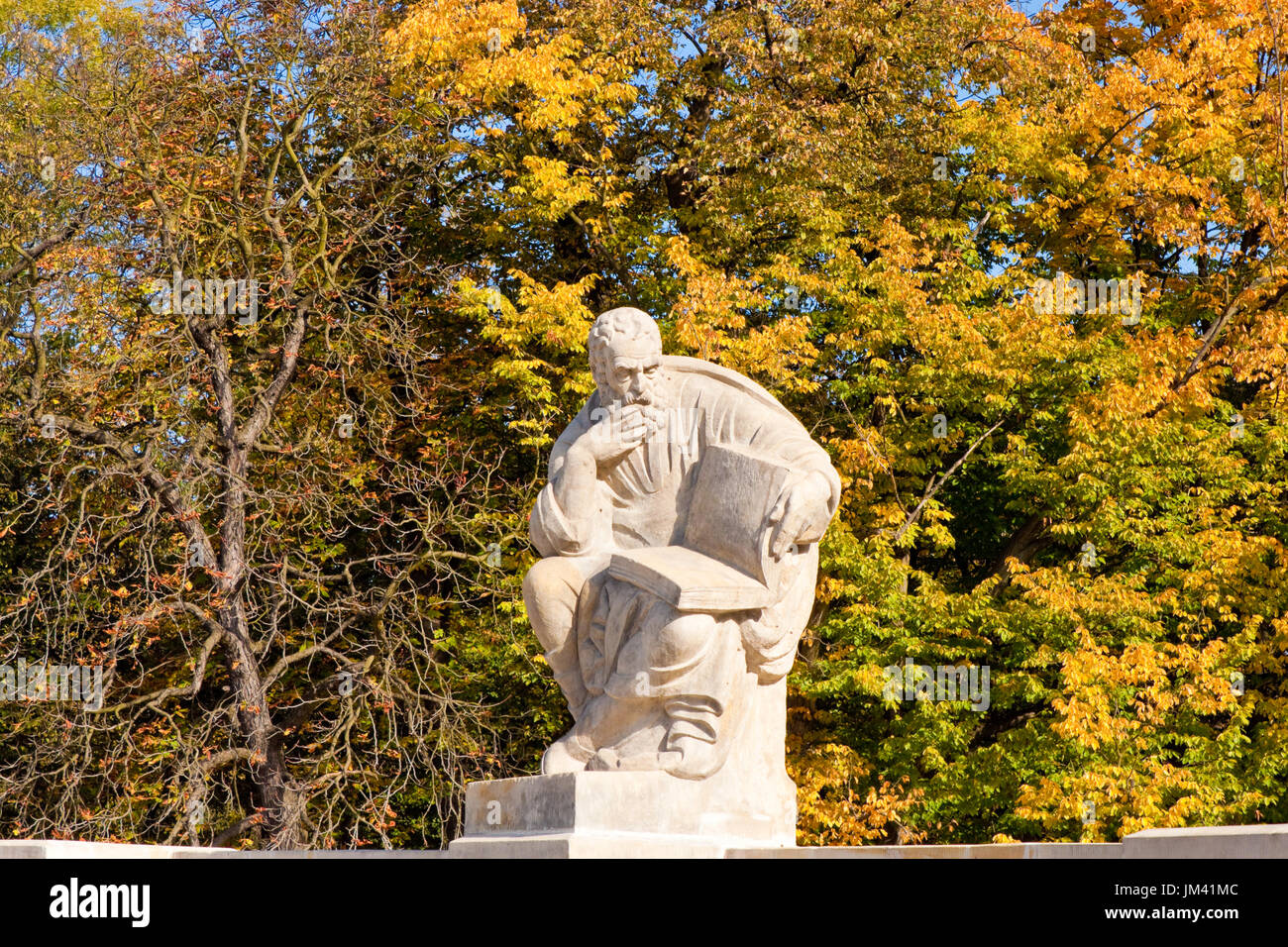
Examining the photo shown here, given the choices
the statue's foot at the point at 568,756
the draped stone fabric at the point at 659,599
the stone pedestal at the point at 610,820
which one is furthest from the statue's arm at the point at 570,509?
the stone pedestal at the point at 610,820

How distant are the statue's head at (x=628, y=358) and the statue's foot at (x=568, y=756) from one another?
56.3 inches

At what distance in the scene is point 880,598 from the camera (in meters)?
14.1

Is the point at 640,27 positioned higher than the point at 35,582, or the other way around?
the point at 640,27

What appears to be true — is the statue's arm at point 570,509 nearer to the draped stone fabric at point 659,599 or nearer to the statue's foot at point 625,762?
the draped stone fabric at point 659,599

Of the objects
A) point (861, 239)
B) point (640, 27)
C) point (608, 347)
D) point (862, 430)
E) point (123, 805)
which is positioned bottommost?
point (123, 805)

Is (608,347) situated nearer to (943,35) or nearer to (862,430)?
(862,430)

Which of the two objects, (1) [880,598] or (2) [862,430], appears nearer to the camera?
(1) [880,598]

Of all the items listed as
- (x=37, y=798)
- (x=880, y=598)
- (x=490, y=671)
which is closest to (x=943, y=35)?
(x=880, y=598)

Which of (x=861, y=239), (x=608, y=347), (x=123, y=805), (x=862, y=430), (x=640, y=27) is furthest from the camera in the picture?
(x=640, y=27)

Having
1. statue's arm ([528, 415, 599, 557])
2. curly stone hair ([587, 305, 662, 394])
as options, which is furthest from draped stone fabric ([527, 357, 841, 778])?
curly stone hair ([587, 305, 662, 394])

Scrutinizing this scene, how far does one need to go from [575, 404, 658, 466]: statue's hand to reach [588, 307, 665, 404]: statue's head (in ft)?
0.22

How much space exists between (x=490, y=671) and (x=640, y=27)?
22.2ft

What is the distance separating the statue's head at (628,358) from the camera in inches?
268

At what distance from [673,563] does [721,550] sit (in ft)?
0.90
